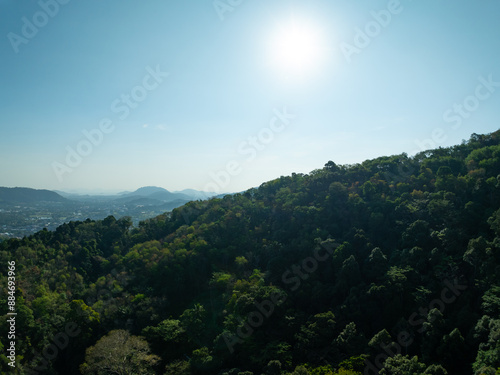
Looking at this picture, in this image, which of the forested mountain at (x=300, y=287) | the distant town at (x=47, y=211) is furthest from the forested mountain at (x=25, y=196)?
the forested mountain at (x=300, y=287)

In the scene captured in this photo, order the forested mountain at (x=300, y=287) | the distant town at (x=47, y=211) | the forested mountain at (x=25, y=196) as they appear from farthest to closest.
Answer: the forested mountain at (x=25, y=196) < the distant town at (x=47, y=211) < the forested mountain at (x=300, y=287)

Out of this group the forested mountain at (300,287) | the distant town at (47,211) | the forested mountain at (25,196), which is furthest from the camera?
the forested mountain at (25,196)

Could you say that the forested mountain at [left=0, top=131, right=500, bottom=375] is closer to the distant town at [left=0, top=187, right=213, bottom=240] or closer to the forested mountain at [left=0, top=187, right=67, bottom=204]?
the distant town at [left=0, top=187, right=213, bottom=240]

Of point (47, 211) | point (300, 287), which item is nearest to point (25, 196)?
point (47, 211)

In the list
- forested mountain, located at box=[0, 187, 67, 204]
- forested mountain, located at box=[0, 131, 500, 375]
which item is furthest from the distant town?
forested mountain, located at box=[0, 131, 500, 375]

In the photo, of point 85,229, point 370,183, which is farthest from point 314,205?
point 85,229

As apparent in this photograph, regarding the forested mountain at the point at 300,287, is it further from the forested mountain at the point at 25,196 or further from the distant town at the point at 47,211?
the forested mountain at the point at 25,196

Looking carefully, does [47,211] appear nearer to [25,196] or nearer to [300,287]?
[25,196]

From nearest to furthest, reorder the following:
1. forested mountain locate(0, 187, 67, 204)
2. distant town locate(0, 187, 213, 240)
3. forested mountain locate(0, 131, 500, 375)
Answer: forested mountain locate(0, 131, 500, 375)
distant town locate(0, 187, 213, 240)
forested mountain locate(0, 187, 67, 204)

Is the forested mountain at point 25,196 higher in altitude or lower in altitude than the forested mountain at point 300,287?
higher
